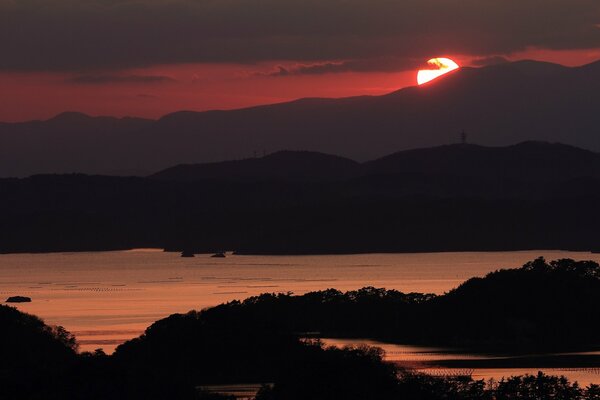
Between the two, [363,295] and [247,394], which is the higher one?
[363,295]

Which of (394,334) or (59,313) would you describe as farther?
(59,313)

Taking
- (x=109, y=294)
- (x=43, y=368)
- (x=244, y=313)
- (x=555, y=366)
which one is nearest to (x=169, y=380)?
(x=43, y=368)

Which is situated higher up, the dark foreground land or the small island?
the small island

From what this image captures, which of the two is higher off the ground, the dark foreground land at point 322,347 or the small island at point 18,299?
the small island at point 18,299

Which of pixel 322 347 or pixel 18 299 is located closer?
pixel 322 347

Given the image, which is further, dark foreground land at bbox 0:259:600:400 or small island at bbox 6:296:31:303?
small island at bbox 6:296:31:303

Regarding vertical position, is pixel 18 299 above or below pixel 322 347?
above

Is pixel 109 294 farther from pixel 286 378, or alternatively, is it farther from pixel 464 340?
pixel 286 378

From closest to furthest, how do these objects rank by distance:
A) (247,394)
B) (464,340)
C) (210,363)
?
(247,394)
(210,363)
(464,340)
